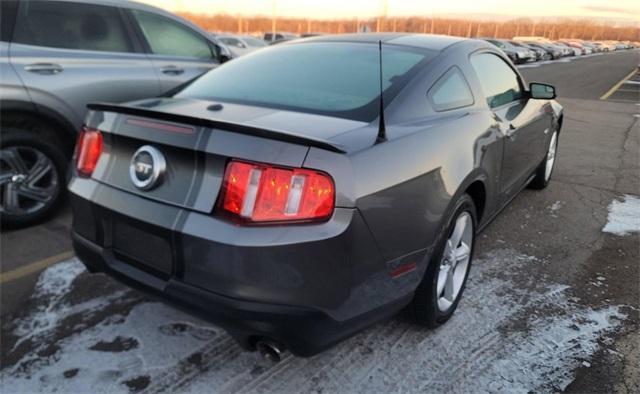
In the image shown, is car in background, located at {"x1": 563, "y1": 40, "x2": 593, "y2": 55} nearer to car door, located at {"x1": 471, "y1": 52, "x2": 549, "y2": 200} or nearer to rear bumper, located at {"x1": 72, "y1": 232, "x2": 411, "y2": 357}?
car door, located at {"x1": 471, "y1": 52, "x2": 549, "y2": 200}

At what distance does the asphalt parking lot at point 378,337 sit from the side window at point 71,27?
4.82 ft

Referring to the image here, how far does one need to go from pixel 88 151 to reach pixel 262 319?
1.25 meters

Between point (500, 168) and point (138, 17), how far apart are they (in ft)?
11.2

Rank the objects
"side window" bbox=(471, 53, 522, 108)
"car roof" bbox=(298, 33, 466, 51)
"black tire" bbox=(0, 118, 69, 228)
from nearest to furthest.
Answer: "car roof" bbox=(298, 33, 466, 51), "side window" bbox=(471, 53, 522, 108), "black tire" bbox=(0, 118, 69, 228)

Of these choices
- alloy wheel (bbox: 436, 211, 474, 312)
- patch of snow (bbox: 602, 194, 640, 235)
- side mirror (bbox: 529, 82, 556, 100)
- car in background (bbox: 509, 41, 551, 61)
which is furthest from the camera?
car in background (bbox: 509, 41, 551, 61)

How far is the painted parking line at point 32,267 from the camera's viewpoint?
3123 mm

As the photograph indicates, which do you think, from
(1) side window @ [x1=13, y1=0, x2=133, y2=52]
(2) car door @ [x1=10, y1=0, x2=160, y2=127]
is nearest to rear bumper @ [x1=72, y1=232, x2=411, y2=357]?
(2) car door @ [x1=10, y1=0, x2=160, y2=127]

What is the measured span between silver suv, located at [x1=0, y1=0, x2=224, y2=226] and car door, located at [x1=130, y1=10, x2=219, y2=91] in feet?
0.04

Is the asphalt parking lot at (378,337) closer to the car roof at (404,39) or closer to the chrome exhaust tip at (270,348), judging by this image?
the chrome exhaust tip at (270,348)

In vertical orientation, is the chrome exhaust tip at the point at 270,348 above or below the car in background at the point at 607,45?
below

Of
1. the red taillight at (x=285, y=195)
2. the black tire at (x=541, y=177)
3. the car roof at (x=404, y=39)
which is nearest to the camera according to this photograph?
the red taillight at (x=285, y=195)

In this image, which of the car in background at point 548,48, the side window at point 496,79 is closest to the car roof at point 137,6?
the side window at point 496,79

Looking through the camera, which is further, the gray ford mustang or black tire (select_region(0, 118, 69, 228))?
black tire (select_region(0, 118, 69, 228))

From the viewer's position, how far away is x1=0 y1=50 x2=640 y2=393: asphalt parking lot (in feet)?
7.41
